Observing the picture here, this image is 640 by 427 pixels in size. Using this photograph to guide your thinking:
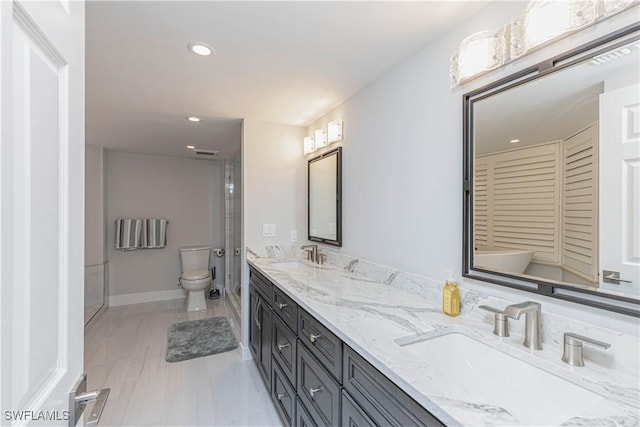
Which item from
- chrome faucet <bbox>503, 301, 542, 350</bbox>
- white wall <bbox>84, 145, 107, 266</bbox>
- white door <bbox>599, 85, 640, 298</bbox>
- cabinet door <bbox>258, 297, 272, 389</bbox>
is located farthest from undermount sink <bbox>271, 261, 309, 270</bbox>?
white wall <bbox>84, 145, 107, 266</bbox>

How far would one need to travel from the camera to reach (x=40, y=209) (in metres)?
0.51

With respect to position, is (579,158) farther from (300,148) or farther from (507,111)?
(300,148)

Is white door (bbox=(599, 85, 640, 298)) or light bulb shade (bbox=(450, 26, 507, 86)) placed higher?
light bulb shade (bbox=(450, 26, 507, 86))

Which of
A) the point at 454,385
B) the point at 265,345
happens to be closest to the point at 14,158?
the point at 454,385

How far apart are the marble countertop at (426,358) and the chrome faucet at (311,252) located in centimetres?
74

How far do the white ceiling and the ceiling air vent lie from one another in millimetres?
1397

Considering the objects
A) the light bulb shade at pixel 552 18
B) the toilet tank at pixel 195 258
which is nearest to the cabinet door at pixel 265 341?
the light bulb shade at pixel 552 18

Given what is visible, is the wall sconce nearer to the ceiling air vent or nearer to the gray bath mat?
the gray bath mat

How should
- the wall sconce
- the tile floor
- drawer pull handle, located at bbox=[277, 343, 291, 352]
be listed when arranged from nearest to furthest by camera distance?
1. the wall sconce
2. drawer pull handle, located at bbox=[277, 343, 291, 352]
3. the tile floor

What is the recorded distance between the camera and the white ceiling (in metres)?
1.28

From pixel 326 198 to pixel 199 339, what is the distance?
2.04 m

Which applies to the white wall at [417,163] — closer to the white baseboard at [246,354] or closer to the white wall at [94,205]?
the white baseboard at [246,354]

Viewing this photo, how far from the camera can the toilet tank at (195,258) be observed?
4316mm

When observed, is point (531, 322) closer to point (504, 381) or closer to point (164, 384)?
point (504, 381)
